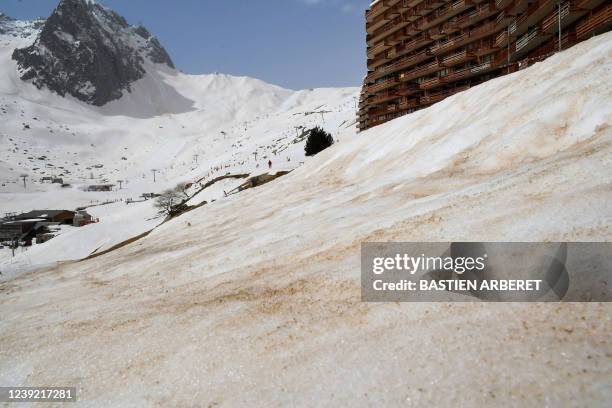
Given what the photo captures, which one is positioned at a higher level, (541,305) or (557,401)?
(541,305)

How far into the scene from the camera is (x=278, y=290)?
10.1 meters

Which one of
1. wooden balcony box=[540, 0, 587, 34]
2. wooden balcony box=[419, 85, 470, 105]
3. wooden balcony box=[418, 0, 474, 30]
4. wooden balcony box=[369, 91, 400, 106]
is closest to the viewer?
wooden balcony box=[540, 0, 587, 34]

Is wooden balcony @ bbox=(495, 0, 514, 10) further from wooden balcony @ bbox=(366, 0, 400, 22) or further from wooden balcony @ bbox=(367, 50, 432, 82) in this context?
wooden balcony @ bbox=(366, 0, 400, 22)

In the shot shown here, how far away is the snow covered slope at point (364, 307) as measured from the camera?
18.9ft

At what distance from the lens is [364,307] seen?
8.07 metres

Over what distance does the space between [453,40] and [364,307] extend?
50076 millimetres

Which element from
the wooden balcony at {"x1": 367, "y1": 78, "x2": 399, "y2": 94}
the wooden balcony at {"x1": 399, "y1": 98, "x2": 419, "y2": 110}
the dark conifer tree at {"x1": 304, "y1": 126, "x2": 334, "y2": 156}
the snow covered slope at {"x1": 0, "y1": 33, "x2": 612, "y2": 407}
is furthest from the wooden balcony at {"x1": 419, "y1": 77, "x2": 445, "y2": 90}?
the snow covered slope at {"x1": 0, "y1": 33, "x2": 612, "y2": 407}

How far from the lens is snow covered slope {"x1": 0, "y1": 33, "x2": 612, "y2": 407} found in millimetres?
5750

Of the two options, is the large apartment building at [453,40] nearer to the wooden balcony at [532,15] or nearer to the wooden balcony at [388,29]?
the wooden balcony at [532,15]

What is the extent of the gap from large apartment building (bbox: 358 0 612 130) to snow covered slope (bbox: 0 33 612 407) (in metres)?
14.1

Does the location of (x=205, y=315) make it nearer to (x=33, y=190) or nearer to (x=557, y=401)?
(x=557, y=401)

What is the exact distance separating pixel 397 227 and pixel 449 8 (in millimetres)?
47486

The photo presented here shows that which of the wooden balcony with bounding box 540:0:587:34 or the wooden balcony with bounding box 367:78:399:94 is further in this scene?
the wooden balcony with bounding box 367:78:399:94

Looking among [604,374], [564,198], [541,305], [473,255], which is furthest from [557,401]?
[564,198]
